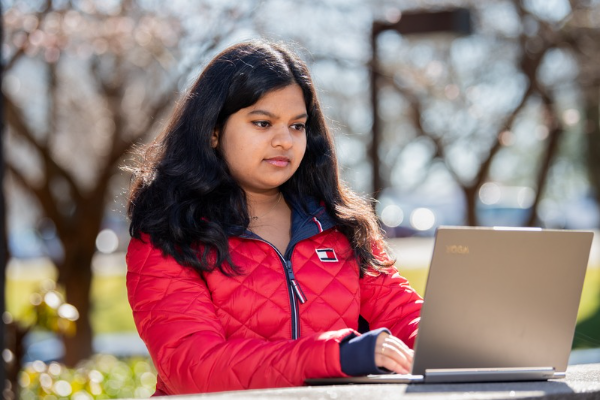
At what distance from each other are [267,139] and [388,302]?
2.18 feet

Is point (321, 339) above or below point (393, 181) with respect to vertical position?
above

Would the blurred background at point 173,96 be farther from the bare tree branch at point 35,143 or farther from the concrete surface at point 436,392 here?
the concrete surface at point 436,392

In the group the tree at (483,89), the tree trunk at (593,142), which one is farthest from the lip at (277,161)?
the tree trunk at (593,142)

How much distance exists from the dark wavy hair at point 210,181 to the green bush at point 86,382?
11.2 ft

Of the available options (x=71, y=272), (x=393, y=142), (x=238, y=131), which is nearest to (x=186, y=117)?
(x=238, y=131)

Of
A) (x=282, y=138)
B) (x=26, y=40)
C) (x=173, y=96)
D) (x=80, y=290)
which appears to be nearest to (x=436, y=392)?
(x=282, y=138)

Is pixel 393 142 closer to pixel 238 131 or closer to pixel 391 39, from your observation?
pixel 391 39

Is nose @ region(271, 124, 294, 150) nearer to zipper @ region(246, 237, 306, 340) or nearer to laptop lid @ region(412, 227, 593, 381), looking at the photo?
zipper @ region(246, 237, 306, 340)

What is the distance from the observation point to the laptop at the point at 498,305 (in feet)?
6.56

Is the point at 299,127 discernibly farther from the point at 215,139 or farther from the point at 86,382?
the point at 86,382

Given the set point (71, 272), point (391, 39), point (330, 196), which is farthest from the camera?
point (391, 39)

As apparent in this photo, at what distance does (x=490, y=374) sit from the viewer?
210cm

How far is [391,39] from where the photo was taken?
44.1 feet

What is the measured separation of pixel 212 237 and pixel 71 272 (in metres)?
6.16
